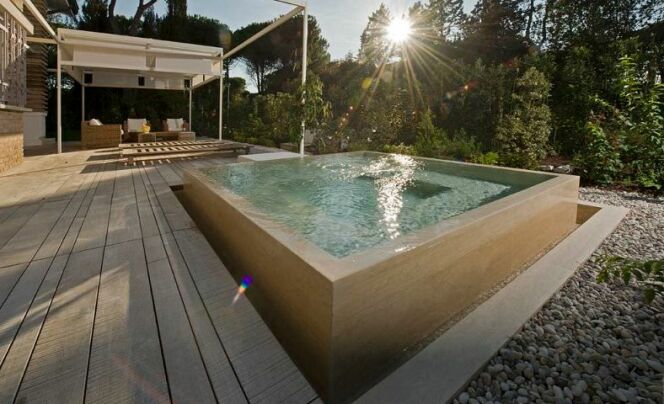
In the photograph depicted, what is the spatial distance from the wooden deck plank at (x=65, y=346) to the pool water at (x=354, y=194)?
0.96 m

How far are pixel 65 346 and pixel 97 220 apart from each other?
177 cm

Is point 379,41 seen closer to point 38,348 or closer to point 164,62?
point 164,62

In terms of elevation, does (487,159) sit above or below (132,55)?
below

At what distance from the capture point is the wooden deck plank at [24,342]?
1170 mm

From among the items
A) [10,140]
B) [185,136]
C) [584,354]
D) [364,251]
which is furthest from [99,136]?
[584,354]

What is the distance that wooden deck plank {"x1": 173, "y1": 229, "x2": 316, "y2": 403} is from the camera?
4.09 feet

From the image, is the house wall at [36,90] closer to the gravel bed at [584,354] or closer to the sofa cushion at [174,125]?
the sofa cushion at [174,125]

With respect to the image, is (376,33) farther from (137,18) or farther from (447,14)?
(137,18)

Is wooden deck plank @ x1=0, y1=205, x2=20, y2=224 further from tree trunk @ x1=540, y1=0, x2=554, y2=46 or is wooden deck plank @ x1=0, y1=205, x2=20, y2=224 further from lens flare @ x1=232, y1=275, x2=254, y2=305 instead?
tree trunk @ x1=540, y1=0, x2=554, y2=46

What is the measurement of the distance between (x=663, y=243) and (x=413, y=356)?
113 inches

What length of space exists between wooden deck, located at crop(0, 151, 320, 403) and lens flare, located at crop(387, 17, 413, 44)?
18.1 meters

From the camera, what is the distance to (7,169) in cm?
493

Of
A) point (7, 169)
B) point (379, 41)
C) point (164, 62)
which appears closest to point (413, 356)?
point (7, 169)

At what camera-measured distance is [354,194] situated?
3.63 m
